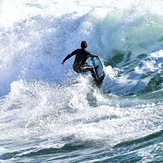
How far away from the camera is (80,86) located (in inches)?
269

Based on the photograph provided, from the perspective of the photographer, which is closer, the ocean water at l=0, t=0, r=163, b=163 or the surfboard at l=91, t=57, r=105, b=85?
the ocean water at l=0, t=0, r=163, b=163

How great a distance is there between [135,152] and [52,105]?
10.8 ft

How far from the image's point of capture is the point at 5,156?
126 inches

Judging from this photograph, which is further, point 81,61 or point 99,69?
point 99,69

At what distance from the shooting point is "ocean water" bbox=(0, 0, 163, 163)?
3.01 m

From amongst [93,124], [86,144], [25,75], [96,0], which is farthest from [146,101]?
[96,0]

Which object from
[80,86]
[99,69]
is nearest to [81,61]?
[99,69]

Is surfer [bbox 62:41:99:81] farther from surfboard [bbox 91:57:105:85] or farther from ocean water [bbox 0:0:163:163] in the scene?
ocean water [bbox 0:0:163:163]

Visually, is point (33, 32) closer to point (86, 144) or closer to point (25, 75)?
point (25, 75)

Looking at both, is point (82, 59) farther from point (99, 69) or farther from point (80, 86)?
point (80, 86)

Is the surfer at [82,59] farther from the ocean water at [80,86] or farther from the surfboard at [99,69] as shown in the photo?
the ocean water at [80,86]

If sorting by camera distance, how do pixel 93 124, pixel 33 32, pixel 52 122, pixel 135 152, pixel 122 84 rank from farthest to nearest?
pixel 33 32
pixel 122 84
pixel 52 122
pixel 93 124
pixel 135 152

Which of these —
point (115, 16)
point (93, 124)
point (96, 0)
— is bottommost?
point (93, 124)

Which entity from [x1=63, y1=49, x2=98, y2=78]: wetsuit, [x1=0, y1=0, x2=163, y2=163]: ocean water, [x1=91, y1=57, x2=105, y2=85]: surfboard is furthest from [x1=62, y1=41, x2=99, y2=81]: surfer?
[x1=0, y1=0, x2=163, y2=163]: ocean water
